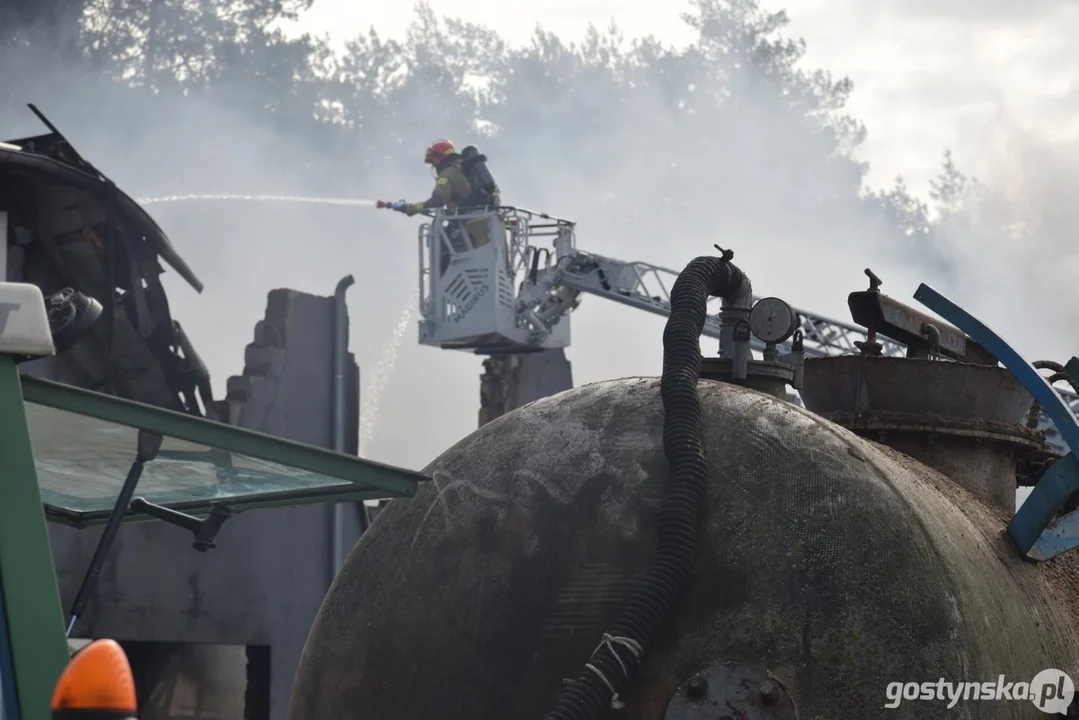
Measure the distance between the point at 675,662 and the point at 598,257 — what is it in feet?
60.1

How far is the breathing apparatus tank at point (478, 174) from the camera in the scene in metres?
20.9

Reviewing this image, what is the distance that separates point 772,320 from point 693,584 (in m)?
1.41

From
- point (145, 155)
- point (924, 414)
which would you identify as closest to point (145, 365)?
point (924, 414)

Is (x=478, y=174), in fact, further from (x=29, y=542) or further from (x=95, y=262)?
(x=29, y=542)

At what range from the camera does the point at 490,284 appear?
68.8 feet

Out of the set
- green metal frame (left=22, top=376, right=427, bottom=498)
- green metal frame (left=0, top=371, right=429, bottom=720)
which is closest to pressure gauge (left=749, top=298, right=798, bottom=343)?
green metal frame (left=22, top=376, right=427, bottom=498)

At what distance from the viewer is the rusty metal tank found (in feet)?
12.5

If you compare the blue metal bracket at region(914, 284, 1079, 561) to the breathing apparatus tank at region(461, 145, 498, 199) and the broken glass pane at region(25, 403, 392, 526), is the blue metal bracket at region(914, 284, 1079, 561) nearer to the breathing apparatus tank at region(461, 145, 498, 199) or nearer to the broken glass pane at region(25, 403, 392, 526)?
the broken glass pane at region(25, 403, 392, 526)

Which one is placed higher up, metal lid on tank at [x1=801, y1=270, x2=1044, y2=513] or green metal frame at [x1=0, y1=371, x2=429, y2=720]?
metal lid on tank at [x1=801, y1=270, x2=1044, y2=513]

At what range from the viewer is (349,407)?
14.7 m

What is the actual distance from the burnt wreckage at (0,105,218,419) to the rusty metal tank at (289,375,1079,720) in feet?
27.9

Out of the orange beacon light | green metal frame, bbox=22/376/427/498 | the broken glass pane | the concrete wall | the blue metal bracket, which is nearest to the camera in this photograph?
the orange beacon light

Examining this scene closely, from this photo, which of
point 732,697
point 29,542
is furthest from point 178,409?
point 29,542

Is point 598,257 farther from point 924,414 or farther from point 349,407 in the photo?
point 924,414
